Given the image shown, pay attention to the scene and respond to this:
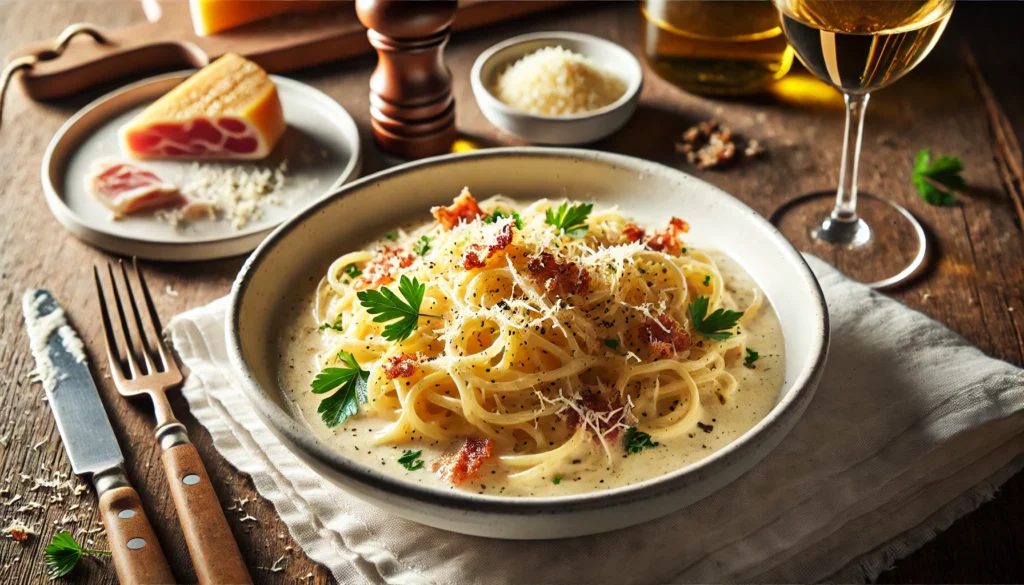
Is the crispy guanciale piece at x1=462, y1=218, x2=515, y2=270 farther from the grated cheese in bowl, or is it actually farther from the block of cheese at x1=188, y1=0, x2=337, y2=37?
the block of cheese at x1=188, y1=0, x2=337, y2=37

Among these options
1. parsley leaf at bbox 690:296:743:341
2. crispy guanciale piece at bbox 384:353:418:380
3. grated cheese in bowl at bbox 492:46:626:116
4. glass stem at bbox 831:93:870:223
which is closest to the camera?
crispy guanciale piece at bbox 384:353:418:380

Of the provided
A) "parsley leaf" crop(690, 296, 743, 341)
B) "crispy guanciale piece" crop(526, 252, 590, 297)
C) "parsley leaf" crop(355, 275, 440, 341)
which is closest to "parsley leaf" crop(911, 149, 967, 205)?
"parsley leaf" crop(690, 296, 743, 341)

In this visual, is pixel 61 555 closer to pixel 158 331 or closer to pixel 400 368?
pixel 158 331

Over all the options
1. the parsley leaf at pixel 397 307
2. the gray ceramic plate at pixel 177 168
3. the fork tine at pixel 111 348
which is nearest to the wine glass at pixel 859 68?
the parsley leaf at pixel 397 307

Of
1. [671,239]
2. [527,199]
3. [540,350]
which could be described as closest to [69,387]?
[540,350]

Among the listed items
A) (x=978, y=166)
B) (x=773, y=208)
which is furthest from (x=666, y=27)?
(x=978, y=166)

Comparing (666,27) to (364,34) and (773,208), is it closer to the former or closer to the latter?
(773,208)

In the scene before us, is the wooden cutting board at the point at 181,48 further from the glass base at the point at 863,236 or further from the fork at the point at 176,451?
the glass base at the point at 863,236
